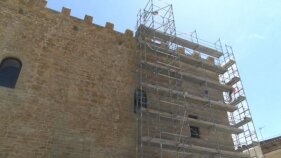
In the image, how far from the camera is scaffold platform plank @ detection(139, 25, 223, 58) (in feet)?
43.6

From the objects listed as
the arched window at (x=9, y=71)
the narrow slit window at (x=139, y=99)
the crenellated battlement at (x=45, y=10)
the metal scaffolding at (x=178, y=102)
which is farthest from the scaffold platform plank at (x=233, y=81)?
the arched window at (x=9, y=71)

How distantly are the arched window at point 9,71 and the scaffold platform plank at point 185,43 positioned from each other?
5.87m

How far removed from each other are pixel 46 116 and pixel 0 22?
413 cm

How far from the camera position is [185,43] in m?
14.1

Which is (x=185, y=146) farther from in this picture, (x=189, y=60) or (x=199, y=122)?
(x=189, y=60)

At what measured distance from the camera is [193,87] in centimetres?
1375

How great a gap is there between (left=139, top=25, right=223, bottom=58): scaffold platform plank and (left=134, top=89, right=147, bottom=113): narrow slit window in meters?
3.04

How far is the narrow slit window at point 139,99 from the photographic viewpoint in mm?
11456

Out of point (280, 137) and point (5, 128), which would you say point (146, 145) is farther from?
point (280, 137)

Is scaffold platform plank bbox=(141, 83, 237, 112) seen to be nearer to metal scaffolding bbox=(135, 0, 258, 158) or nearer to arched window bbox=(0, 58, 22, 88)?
metal scaffolding bbox=(135, 0, 258, 158)

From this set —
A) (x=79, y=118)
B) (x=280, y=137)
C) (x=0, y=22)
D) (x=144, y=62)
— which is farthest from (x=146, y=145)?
(x=280, y=137)

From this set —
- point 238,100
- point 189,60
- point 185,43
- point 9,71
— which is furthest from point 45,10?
point 238,100

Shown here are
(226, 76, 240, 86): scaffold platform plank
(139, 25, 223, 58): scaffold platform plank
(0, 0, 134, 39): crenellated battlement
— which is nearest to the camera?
(0, 0, 134, 39): crenellated battlement

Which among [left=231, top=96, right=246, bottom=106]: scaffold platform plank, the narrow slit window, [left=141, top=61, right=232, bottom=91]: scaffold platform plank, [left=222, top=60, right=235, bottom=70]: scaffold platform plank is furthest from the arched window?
[left=222, top=60, right=235, bottom=70]: scaffold platform plank
